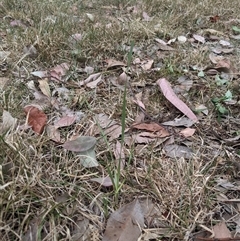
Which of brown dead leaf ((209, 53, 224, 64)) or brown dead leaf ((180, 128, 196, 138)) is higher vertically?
brown dead leaf ((180, 128, 196, 138))

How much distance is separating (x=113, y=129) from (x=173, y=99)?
28 cm

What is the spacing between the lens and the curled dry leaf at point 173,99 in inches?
49.4

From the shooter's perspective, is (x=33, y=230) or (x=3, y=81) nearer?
(x=33, y=230)

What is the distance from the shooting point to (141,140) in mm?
1119

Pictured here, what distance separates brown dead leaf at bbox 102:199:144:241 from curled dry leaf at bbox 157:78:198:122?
46cm

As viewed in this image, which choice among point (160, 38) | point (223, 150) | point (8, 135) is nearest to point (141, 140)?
point (223, 150)

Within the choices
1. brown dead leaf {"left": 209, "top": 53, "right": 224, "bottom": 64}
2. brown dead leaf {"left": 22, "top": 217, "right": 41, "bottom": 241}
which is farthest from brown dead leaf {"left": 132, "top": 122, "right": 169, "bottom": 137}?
brown dead leaf {"left": 209, "top": 53, "right": 224, "bottom": 64}

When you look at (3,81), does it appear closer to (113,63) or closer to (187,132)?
(113,63)

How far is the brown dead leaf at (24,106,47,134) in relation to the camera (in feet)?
3.57

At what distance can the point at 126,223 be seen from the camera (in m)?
0.86

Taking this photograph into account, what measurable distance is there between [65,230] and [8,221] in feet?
0.42

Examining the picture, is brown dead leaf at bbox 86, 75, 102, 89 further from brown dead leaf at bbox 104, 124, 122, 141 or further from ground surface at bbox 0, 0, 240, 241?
brown dead leaf at bbox 104, 124, 122, 141

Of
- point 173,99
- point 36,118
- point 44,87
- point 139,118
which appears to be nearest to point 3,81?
point 44,87

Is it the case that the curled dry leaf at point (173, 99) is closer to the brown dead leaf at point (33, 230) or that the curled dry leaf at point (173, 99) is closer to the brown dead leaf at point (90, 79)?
the brown dead leaf at point (90, 79)
